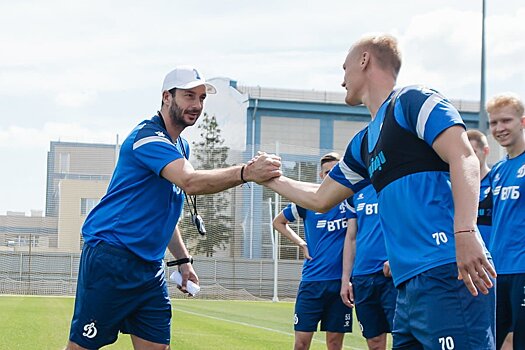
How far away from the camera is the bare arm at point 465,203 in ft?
14.6

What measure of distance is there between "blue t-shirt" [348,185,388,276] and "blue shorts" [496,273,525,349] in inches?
61.6

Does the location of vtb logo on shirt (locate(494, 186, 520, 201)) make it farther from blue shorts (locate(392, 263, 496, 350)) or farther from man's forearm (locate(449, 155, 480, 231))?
man's forearm (locate(449, 155, 480, 231))

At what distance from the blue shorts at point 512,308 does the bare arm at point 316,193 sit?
8.78 feet

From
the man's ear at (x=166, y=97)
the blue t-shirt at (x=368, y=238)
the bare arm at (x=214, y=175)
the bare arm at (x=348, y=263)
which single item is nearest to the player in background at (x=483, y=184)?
the blue t-shirt at (x=368, y=238)

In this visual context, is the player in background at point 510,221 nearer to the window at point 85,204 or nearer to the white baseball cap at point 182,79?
the white baseball cap at point 182,79

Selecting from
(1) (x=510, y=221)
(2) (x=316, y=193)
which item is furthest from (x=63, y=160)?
(2) (x=316, y=193)

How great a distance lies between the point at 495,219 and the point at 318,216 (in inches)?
109

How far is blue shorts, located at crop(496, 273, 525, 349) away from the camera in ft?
26.1

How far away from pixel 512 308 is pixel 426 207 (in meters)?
3.58

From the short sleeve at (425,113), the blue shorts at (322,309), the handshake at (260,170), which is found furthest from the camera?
the blue shorts at (322,309)

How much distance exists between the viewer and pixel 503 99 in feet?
26.9

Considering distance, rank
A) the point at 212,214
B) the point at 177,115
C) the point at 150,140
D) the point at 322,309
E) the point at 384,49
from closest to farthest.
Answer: the point at 384,49 → the point at 150,140 → the point at 177,115 → the point at 322,309 → the point at 212,214

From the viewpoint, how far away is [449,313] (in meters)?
4.73

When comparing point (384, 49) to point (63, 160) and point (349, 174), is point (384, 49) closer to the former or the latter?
point (349, 174)
